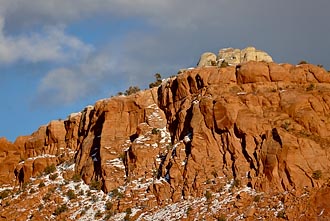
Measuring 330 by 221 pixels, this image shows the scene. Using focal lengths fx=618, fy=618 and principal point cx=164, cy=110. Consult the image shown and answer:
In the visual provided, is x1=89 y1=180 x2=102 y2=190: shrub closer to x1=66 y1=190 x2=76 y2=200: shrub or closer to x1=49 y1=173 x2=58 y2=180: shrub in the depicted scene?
x1=66 y1=190 x2=76 y2=200: shrub

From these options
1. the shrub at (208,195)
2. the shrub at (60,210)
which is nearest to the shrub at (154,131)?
the shrub at (60,210)

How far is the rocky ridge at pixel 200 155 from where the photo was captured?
43.3m

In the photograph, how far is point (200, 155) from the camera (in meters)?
48.4

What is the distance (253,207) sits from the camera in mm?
42250

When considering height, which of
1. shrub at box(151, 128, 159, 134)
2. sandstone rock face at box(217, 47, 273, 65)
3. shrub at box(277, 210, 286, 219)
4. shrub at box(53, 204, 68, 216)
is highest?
sandstone rock face at box(217, 47, 273, 65)

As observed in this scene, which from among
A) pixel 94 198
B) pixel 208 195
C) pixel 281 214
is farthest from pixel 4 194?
pixel 281 214

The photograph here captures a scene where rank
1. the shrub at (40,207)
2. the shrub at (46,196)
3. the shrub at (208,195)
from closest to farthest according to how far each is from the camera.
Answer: the shrub at (208,195)
the shrub at (40,207)
the shrub at (46,196)

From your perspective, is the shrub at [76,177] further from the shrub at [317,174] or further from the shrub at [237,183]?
the shrub at [317,174]

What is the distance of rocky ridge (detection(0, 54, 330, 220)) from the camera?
43.3 meters

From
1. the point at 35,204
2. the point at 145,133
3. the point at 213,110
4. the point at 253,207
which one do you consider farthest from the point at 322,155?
the point at 35,204

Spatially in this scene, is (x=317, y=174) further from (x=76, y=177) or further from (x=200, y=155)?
(x=76, y=177)

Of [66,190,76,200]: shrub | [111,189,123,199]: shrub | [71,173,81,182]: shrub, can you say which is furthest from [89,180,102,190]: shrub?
[71,173,81,182]: shrub

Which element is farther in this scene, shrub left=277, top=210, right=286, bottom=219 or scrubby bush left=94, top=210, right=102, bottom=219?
scrubby bush left=94, top=210, right=102, bottom=219

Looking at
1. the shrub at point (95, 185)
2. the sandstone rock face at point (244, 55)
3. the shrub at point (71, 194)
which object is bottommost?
the shrub at point (71, 194)
